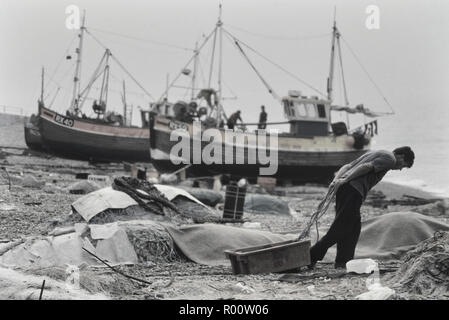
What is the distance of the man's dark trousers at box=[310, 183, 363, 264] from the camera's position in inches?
204

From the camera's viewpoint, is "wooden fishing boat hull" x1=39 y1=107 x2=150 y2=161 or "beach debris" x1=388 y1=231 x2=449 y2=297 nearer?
"beach debris" x1=388 y1=231 x2=449 y2=297

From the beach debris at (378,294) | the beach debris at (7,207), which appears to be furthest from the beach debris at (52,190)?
the beach debris at (378,294)

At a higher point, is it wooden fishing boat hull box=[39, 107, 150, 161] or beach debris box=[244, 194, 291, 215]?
wooden fishing boat hull box=[39, 107, 150, 161]

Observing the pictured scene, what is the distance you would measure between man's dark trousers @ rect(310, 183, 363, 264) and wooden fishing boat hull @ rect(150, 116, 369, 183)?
54.4 feet

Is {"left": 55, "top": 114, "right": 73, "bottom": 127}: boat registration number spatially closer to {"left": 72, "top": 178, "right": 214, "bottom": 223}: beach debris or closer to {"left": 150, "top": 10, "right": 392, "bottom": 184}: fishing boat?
{"left": 150, "top": 10, "right": 392, "bottom": 184}: fishing boat

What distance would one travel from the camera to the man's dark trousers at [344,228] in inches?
204

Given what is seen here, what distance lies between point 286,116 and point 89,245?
60.2ft

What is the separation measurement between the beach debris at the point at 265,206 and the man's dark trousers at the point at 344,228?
5680 mm

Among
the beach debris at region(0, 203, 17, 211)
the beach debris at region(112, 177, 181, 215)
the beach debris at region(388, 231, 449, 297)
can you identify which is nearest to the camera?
the beach debris at region(388, 231, 449, 297)

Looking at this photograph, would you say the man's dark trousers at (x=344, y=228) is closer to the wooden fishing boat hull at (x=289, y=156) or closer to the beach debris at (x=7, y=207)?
the beach debris at (x=7, y=207)

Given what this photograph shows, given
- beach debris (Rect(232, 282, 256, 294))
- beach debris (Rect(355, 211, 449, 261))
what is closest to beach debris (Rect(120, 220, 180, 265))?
beach debris (Rect(232, 282, 256, 294))

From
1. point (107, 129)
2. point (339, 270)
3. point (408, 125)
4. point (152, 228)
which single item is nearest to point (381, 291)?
point (339, 270)

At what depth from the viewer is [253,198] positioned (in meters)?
11.4

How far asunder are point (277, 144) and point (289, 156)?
765mm
